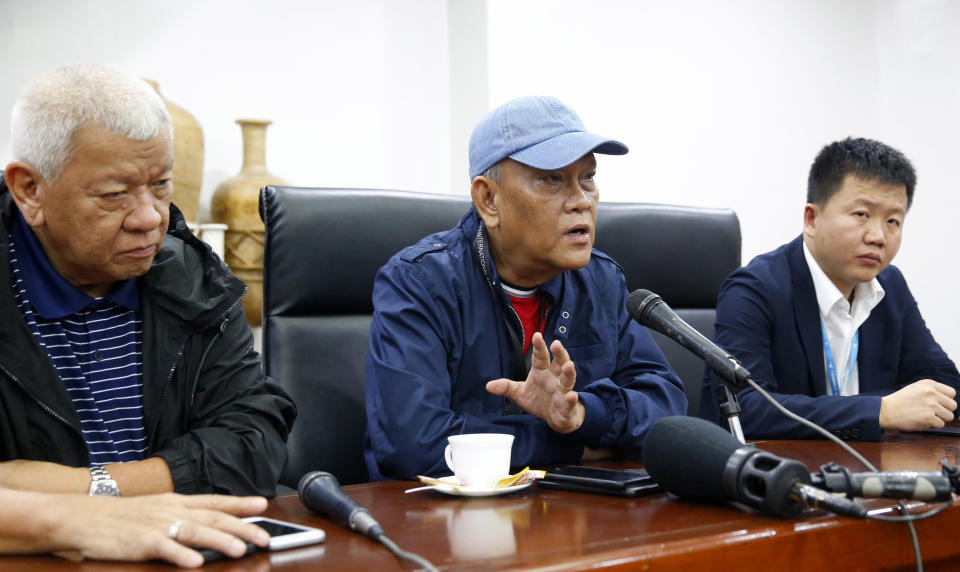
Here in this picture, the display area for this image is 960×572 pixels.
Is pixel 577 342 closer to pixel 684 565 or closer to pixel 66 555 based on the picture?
pixel 684 565

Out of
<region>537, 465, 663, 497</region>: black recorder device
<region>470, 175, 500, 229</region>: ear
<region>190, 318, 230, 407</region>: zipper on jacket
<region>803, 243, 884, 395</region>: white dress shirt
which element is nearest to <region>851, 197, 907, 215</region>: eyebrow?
<region>803, 243, 884, 395</region>: white dress shirt

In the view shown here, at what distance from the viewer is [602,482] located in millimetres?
1132

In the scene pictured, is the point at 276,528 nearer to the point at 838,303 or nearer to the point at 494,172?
the point at 494,172

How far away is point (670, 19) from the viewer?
3.76m

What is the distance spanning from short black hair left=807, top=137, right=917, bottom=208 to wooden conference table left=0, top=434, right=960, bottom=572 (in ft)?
3.86

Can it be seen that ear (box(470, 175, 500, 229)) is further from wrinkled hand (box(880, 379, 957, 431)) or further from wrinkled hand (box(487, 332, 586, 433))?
wrinkled hand (box(880, 379, 957, 431))

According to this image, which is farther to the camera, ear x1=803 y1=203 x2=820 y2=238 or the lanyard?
ear x1=803 y1=203 x2=820 y2=238

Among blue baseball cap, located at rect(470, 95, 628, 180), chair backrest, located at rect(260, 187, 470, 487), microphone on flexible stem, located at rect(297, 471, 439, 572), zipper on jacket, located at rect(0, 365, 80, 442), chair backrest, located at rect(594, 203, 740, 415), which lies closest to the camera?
microphone on flexible stem, located at rect(297, 471, 439, 572)

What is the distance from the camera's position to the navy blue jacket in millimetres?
1486

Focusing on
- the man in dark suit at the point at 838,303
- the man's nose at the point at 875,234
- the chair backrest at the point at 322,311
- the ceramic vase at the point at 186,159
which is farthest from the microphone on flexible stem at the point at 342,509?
the ceramic vase at the point at 186,159

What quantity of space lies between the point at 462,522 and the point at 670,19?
10.4ft

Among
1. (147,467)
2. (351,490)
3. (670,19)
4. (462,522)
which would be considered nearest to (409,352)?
(351,490)

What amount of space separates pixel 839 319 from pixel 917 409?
43 centimetres

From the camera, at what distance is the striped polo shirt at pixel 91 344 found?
1358mm
